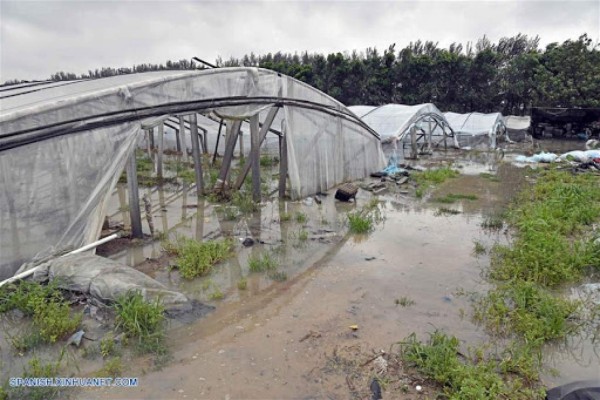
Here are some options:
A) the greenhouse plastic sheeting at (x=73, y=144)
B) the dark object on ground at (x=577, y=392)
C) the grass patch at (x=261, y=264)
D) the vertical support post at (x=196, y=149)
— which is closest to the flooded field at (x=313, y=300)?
the grass patch at (x=261, y=264)

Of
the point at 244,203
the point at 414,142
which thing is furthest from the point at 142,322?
the point at 414,142

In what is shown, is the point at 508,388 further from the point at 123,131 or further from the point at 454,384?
the point at 123,131

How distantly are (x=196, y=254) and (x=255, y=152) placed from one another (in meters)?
3.57

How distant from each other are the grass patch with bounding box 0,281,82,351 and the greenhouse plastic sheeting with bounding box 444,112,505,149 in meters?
21.2

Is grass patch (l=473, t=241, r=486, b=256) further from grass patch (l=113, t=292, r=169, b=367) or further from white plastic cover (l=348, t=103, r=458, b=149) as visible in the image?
white plastic cover (l=348, t=103, r=458, b=149)

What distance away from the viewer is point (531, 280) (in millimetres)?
5160

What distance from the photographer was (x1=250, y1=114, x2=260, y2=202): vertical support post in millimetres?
8586

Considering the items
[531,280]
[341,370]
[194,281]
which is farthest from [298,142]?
[341,370]

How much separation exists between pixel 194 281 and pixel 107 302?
1203mm

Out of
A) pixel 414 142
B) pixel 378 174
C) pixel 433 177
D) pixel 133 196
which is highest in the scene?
pixel 414 142

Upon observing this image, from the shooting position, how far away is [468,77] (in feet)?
90.6

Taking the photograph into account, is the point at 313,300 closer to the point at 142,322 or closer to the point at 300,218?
the point at 142,322

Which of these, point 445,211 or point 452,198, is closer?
point 445,211

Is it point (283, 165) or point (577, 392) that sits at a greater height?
point (283, 165)
